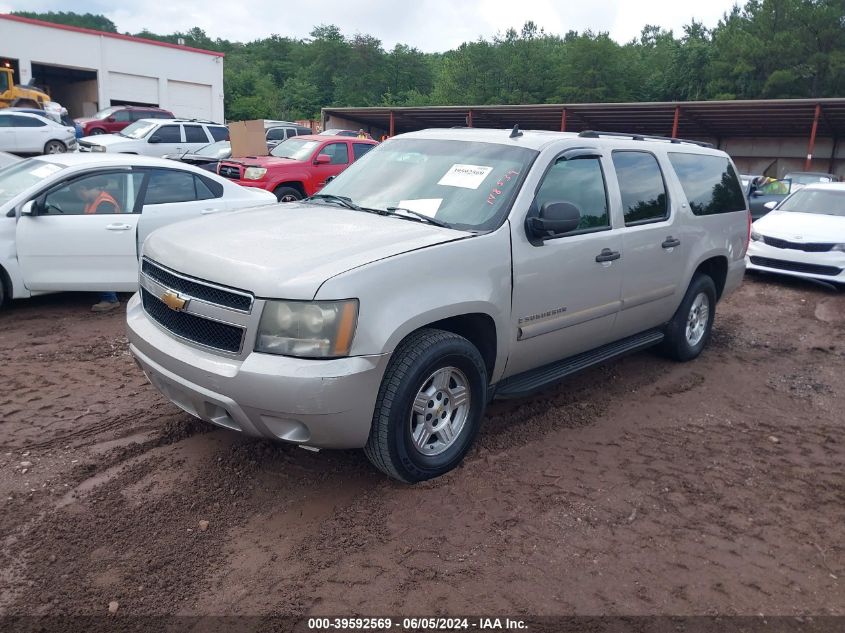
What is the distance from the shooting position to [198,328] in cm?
351

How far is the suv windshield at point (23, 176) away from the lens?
665cm

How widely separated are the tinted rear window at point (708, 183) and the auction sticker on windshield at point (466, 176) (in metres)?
2.06

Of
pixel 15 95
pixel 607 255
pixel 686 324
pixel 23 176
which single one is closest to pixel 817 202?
pixel 686 324

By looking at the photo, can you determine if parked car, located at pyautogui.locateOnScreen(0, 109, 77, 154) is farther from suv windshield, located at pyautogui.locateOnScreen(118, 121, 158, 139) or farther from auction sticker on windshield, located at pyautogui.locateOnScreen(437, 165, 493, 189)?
auction sticker on windshield, located at pyautogui.locateOnScreen(437, 165, 493, 189)

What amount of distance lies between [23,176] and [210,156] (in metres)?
10.7

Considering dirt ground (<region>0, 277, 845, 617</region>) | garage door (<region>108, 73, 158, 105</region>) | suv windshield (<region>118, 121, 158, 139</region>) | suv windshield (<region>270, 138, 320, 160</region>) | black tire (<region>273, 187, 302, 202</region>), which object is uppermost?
garage door (<region>108, 73, 158, 105</region>)

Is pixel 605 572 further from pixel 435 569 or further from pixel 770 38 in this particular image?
pixel 770 38

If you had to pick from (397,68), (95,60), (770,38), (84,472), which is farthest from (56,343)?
(397,68)

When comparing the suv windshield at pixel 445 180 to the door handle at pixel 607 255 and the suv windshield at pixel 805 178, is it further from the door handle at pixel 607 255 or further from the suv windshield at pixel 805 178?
the suv windshield at pixel 805 178

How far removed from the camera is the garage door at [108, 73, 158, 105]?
3697 centimetres

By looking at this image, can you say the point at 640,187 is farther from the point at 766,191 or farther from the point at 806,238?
the point at 766,191

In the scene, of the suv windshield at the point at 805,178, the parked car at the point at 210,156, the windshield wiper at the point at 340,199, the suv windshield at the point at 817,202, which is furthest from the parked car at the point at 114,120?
the windshield wiper at the point at 340,199

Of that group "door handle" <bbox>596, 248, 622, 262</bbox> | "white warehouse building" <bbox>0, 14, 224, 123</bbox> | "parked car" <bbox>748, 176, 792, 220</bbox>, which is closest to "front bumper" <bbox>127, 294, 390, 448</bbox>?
"door handle" <bbox>596, 248, 622, 262</bbox>

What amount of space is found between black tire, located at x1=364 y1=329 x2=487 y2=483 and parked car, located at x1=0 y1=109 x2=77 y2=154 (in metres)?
20.2
